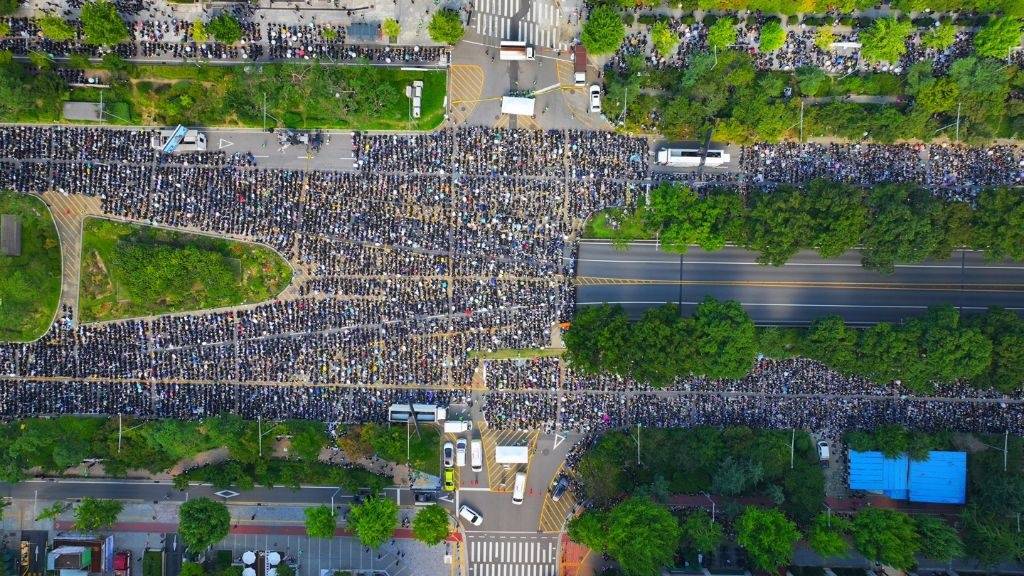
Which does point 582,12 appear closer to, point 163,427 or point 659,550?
point 659,550

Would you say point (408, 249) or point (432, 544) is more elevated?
point (408, 249)

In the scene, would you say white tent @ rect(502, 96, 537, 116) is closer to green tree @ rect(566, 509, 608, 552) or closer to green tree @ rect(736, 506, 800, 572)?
green tree @ rect(566, 509, 608, 552)

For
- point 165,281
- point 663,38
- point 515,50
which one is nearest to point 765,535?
point 663,38

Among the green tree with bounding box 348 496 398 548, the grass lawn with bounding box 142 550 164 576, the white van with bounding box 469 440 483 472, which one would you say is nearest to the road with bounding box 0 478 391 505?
the green tree with bounding box 348 496 398 548

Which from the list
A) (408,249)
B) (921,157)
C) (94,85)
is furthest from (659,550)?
(94,85)

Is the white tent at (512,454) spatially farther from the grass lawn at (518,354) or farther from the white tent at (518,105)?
the white tent at (518,105)

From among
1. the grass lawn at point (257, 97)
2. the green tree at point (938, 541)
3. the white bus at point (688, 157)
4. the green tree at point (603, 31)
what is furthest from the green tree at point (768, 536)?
the grass lawn at point (257, 97)
